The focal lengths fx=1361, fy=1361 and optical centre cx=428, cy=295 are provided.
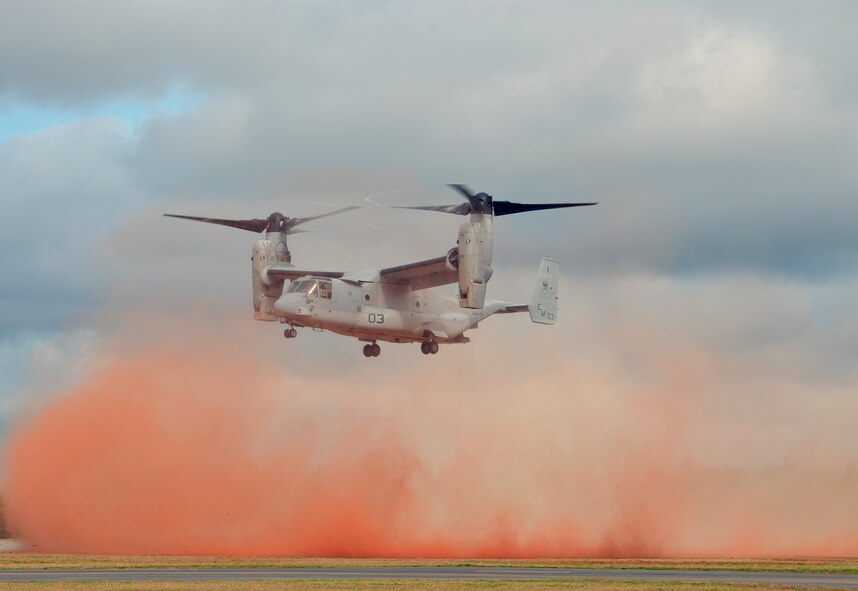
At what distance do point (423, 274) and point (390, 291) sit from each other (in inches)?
75.3

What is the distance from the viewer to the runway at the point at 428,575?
4366 centimetres

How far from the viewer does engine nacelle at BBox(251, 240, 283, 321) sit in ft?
216

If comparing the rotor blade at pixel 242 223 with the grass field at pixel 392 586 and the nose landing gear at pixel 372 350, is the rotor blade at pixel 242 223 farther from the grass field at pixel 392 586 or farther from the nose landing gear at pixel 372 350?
the grass field at pixel 392 586

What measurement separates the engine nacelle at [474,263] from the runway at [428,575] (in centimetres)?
1221

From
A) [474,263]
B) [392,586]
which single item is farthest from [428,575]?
Result: [474,263]

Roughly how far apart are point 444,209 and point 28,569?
23.0 meters

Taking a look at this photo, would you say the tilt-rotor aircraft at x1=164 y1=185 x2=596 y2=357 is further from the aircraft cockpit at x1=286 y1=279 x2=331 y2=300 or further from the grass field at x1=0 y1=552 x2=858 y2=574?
the grass field at x1=0 y1=552 x2=858 y2=574

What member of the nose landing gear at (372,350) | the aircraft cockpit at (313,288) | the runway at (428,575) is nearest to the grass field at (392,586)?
the runway at (428,575)

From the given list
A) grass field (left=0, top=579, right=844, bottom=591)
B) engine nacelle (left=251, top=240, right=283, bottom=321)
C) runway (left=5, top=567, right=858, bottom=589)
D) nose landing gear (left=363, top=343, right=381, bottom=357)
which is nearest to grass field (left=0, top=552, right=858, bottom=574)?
runway (left=5, top=567, right=858, bottom=589)

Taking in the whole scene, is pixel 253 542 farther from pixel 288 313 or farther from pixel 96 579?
pixel 96 579

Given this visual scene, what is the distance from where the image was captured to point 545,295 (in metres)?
71.1

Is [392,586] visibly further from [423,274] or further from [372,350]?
[372,350]

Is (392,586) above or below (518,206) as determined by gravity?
below

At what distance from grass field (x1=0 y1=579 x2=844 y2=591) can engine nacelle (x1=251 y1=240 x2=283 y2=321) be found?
2535 cm
